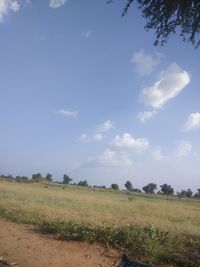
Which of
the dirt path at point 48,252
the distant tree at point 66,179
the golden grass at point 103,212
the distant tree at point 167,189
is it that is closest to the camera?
the dirt path at point 48,252

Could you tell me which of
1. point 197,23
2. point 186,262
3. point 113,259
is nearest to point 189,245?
point 186,262

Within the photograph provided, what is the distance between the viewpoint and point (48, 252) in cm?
1113

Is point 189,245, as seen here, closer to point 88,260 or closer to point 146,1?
point 88,260

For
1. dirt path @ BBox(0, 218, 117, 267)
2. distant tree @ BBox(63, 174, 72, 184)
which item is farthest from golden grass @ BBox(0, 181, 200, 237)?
distant tree @ BBox(63, 174, 72, 184)

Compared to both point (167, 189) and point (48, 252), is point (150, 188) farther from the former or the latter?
point (48, 252)

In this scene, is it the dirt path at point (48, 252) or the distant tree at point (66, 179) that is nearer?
the dirt path at point (48, 252)

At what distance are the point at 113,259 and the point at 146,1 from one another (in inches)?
308

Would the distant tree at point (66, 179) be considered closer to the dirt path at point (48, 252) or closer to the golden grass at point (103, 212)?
the golden grass at point (103, 212)

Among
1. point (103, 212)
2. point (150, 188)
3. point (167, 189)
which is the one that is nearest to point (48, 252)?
point (103, 212)

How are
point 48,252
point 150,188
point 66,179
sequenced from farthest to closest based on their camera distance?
1. point 150,188
2. point 66,179
3. point 48,252

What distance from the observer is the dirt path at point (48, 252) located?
10.1 m

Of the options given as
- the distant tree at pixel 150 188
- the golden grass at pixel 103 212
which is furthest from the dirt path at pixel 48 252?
the distant tree at pixel 150 188

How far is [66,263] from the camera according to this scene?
10.1m

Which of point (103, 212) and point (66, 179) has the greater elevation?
point (66, 179)
